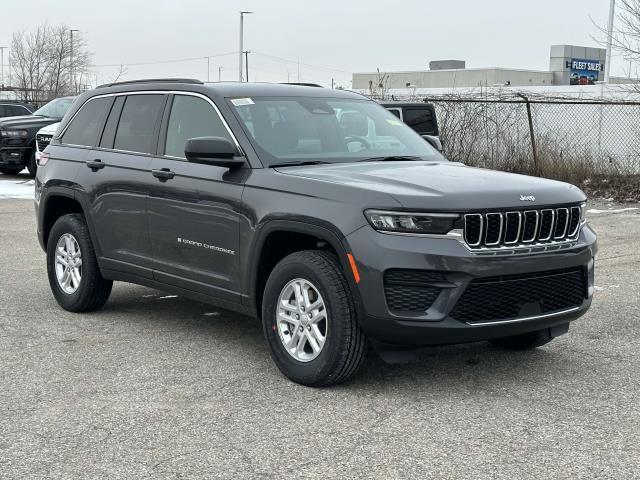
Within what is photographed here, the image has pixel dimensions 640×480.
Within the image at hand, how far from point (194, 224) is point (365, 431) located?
83.6 inches

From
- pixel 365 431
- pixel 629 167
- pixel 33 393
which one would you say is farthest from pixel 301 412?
pixel 629 167

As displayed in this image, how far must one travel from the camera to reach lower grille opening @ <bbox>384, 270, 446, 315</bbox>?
488cm

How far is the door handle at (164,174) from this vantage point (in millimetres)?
6293

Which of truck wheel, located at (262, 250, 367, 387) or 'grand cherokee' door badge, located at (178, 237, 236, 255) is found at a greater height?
'grand cherokee' door badge, located at (178, 237, 236, 255)

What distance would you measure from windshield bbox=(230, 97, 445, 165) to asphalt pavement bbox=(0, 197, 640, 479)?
135cm

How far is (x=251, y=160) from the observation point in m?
5.80

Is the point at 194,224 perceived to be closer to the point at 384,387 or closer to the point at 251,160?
the point at 251,160

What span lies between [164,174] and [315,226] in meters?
1.58

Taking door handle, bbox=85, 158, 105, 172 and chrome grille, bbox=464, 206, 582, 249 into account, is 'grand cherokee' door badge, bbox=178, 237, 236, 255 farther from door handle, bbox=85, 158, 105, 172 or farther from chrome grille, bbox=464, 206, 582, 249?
chrome grille, bbox=464, 206, 582, 249

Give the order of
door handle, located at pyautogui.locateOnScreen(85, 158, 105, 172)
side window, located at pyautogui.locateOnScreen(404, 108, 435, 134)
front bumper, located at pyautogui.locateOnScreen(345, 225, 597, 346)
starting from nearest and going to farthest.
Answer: front bumper, located at pyautogui.locateOnScreen(345, 225, 597, 346) → door handle, located at pyautogui.locateOnScreen(85, 158, 105, 172) → side window, located at pyautogui.locateOnScreen(404, 108, 435, 134)

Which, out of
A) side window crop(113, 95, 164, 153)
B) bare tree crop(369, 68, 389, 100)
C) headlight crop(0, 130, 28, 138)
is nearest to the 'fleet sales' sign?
bare tree crop(369, 68, 389, 100)

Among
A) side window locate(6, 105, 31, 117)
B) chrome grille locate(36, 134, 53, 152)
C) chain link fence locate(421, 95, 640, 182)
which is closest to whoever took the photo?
chain link fence locate(421, 95, 640, 182)

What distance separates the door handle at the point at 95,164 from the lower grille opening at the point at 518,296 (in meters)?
3.34

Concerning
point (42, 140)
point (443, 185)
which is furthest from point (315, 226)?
point (42, 140)
